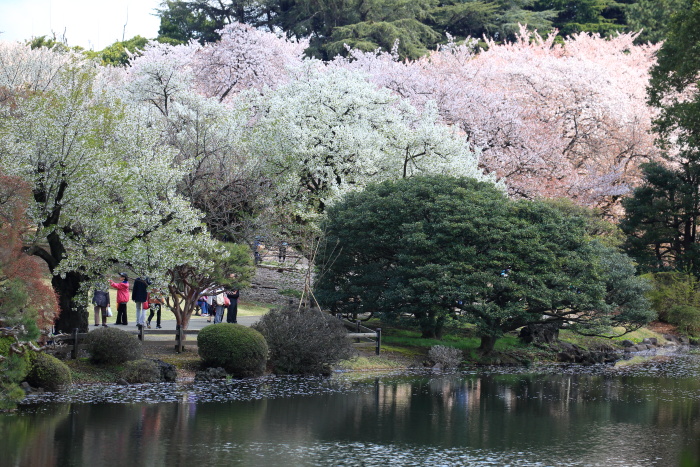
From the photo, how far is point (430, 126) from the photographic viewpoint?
3331cm

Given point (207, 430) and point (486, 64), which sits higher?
point (486, 64)

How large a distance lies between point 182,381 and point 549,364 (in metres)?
15.3

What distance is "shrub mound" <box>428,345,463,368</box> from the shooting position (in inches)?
1105

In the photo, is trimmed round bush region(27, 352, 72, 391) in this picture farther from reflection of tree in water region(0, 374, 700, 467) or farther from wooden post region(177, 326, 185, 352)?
wooden post region(177, 326, 185, 352)

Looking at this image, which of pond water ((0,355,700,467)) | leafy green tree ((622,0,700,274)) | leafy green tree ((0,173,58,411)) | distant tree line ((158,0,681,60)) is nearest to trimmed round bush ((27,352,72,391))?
pond water ((0,355,700,467))

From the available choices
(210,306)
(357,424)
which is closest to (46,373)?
(357,424)

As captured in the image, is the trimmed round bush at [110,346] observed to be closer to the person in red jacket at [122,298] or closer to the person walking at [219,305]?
the person in red jacket at [122,298]

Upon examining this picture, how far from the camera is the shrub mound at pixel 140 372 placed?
2180cm

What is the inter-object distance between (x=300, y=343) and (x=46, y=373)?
25.9 feet

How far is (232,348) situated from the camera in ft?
75.7

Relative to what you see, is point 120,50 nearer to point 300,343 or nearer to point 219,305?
point 219,305

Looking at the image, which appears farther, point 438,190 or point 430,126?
point 430,126

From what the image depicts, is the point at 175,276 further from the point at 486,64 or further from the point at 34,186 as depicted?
the point at 486,64

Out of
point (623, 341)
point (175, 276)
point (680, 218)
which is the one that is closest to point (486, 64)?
point (680, 218)
